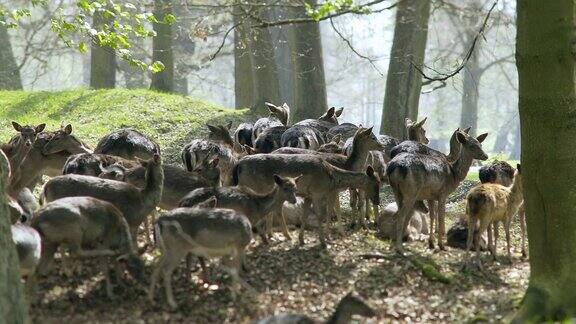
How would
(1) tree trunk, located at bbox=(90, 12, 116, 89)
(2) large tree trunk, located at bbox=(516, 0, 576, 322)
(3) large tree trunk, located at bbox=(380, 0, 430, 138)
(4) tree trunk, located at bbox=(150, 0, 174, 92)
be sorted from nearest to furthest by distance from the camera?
(2) large tree trunk, located at bbox=(516, 0, 576, 322) → (3) large tree trunk, located at bbox=(380, 0, 430, 138) → (4) tree trunk, located at bbox=(150, 0, 174, 92) → (1) tree trunk, located at bbox=(90, 12, 116, 89)

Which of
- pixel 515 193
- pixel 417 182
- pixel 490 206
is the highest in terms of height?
pixel 417 182

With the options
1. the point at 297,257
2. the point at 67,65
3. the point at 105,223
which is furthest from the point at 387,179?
the point at 67,65

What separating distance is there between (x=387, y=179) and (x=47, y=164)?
4436 mm

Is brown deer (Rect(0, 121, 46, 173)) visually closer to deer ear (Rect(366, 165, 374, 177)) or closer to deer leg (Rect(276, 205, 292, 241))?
deer leg (Rect(276, 205, 292, 241))

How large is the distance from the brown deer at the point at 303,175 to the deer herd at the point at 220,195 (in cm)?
1

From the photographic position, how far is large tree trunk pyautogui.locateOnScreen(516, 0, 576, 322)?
870 cm

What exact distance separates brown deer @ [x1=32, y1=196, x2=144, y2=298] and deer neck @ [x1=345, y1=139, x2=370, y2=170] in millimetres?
4104

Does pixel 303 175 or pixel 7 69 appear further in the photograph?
pixel 7 69

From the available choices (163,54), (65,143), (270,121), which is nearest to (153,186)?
(65,143)

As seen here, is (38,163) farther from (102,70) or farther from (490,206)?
(102,70)

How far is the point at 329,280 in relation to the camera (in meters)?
9.77

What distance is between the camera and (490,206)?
35.9ft

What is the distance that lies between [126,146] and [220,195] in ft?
9.97

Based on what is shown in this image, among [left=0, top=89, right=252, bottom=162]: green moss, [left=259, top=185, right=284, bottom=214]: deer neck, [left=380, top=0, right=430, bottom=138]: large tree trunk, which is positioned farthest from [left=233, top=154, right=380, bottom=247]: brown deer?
[left=380, top=0, right=430, bottom=138]: large tree trunk
